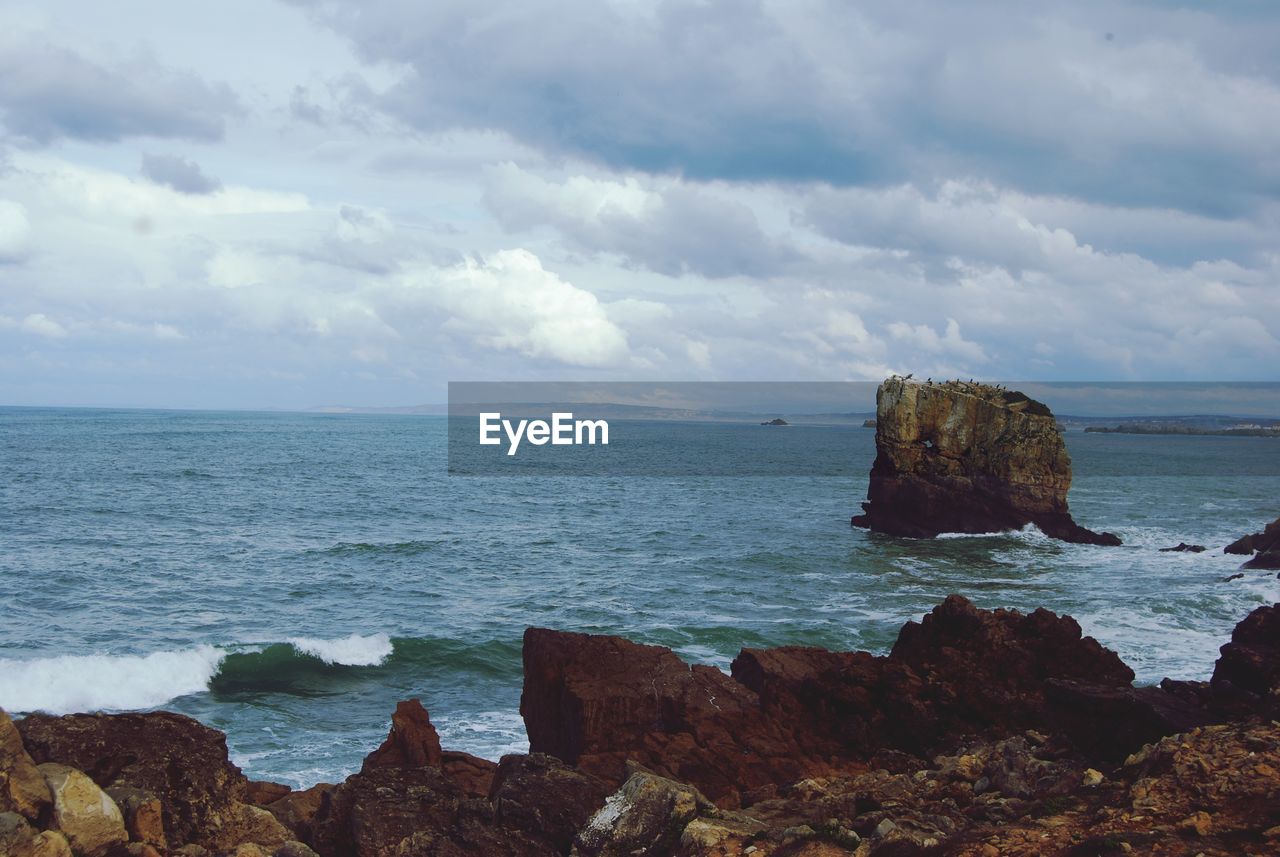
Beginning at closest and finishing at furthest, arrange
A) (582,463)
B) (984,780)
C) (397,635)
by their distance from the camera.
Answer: (984,780)
(397,635)
(582,463)

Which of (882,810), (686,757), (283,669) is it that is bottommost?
(283,669)

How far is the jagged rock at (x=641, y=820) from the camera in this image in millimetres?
11633

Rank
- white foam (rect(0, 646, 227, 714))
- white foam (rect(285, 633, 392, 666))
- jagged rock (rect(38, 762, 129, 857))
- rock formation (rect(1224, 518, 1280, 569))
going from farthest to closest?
1. rock formation (rect(1224, 518, 1280, 569))
2. white foam (rect(285, 633, 392, 666))
3. white foam (rect(0, 646, 227, 714))
4. jagged rock (rect(38, 762, 129, 857))

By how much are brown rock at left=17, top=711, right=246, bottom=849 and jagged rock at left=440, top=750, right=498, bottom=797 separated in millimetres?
3716

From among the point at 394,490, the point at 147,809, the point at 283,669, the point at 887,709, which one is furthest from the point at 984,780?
the point at 394,490

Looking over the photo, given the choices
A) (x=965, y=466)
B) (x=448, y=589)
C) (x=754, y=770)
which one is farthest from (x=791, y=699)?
(x=965, y=466)

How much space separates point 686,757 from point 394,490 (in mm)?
70084

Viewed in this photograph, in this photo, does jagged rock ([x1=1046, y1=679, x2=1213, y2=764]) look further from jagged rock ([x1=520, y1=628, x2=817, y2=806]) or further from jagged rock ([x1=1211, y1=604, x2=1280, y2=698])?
jagged rock ([x1=520, y1=628, x2=817, y2=806])

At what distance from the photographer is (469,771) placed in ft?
54.6

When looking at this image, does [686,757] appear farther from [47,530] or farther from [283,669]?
[47,530]

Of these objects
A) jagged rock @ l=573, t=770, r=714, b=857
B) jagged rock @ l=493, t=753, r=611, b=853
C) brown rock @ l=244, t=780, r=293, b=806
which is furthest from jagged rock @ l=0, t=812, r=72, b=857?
jagged rock @ l=573, t=770, r=714, b=857

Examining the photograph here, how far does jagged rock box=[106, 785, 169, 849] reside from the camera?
462 inches

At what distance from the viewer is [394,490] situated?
275 feet

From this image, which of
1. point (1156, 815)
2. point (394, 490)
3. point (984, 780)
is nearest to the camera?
point (1156, 815)
